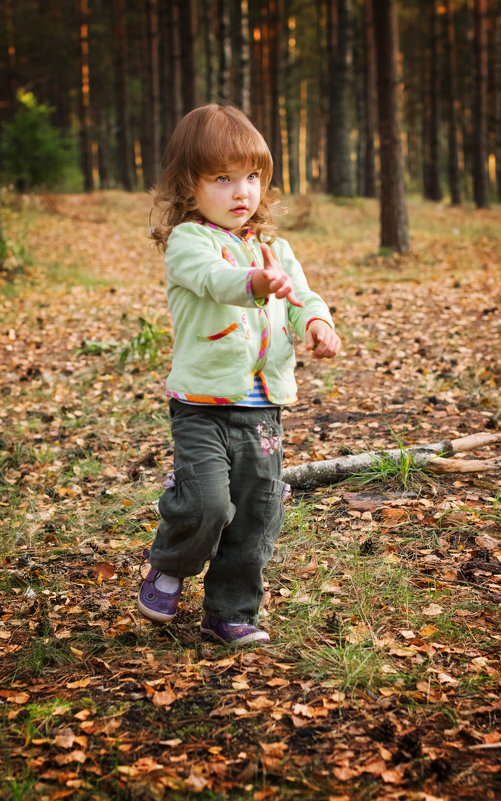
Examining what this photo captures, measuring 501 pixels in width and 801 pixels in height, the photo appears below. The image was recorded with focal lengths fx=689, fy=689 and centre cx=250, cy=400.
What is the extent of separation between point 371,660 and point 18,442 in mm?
3662

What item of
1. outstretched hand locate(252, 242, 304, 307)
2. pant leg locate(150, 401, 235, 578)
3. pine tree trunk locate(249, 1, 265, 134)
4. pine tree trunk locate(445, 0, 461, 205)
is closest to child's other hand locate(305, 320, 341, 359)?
outstretched hand locate(252, 242, 304, 307)

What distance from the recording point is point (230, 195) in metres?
2.48

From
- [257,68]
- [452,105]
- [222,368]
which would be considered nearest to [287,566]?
[222,368]

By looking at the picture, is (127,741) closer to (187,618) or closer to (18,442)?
(187,618)

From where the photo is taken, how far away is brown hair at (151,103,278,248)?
241 centimetres

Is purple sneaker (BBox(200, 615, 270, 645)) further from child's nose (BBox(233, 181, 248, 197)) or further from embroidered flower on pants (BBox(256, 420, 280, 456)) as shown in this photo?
child's nose (BBox(233, 181, 248, 197))

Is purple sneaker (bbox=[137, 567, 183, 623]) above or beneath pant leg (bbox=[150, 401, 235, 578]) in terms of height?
beneath

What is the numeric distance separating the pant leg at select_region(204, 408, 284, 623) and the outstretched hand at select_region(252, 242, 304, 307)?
1.90 ft

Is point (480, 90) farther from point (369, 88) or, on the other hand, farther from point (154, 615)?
point (154, 615)

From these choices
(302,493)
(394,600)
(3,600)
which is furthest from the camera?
(302,493)

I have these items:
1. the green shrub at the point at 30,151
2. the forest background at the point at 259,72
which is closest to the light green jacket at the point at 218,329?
the forest background at the point at 259,72

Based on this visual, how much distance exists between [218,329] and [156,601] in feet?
3.56

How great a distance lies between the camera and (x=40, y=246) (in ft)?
43.6

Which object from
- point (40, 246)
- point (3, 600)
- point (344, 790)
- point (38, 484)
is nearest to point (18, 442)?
point (38, 484)
